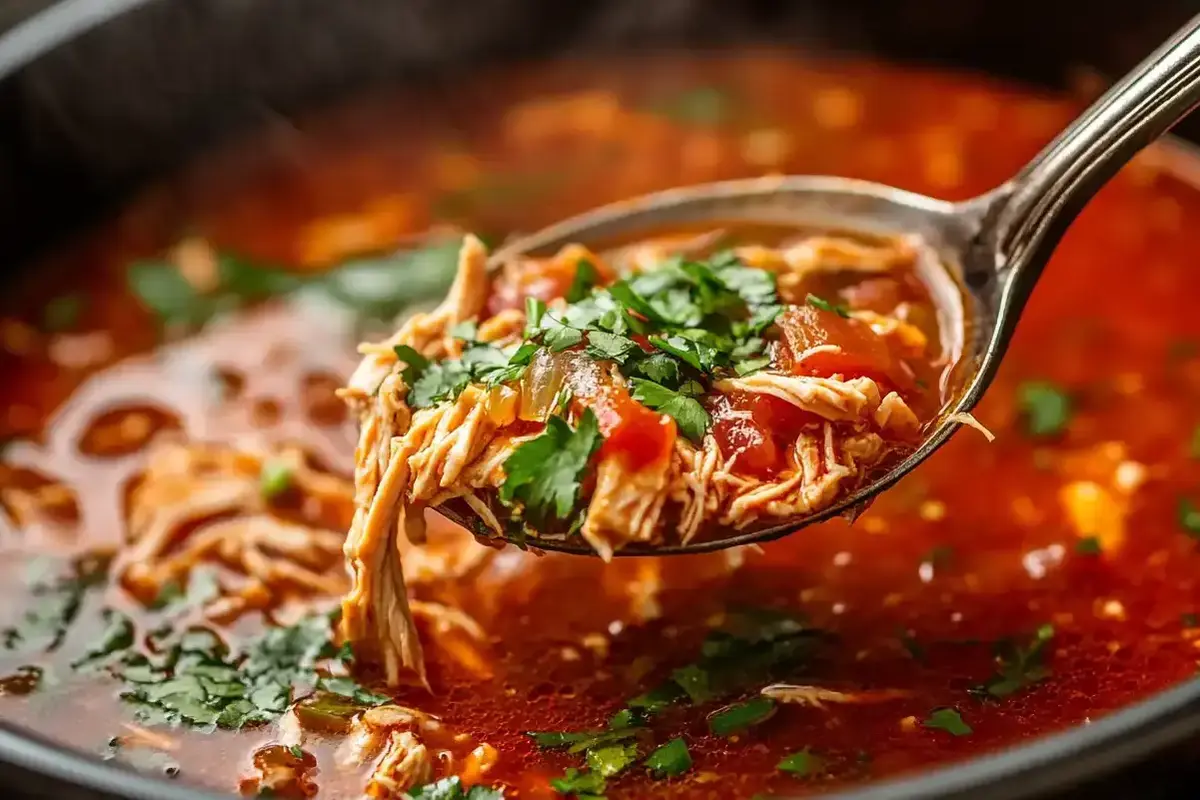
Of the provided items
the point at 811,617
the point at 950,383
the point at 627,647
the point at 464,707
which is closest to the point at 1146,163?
the point at 950,383

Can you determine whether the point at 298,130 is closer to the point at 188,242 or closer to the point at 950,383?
the point at 188,242

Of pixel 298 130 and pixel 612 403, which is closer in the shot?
pixel 612 403

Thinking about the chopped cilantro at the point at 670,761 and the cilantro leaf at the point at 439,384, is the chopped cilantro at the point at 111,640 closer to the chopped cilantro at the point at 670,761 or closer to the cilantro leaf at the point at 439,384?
the cilantro leaf at the point at 439,384

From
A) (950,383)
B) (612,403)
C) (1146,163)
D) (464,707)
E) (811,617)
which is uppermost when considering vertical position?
(1146,163)

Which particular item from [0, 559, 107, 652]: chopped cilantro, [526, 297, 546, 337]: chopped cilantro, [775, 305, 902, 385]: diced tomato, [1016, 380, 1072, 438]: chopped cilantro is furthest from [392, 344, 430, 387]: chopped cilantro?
[1016, 380, 1072, 438]: chopped cilantro

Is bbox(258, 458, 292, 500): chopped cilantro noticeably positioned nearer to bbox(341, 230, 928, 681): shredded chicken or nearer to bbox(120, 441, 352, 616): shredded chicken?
bbox(120, 441, 352, 616): shredded chicken

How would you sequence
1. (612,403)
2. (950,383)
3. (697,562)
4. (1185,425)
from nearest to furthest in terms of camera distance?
(612,403), (950,383), (697,562), (1185,425)
